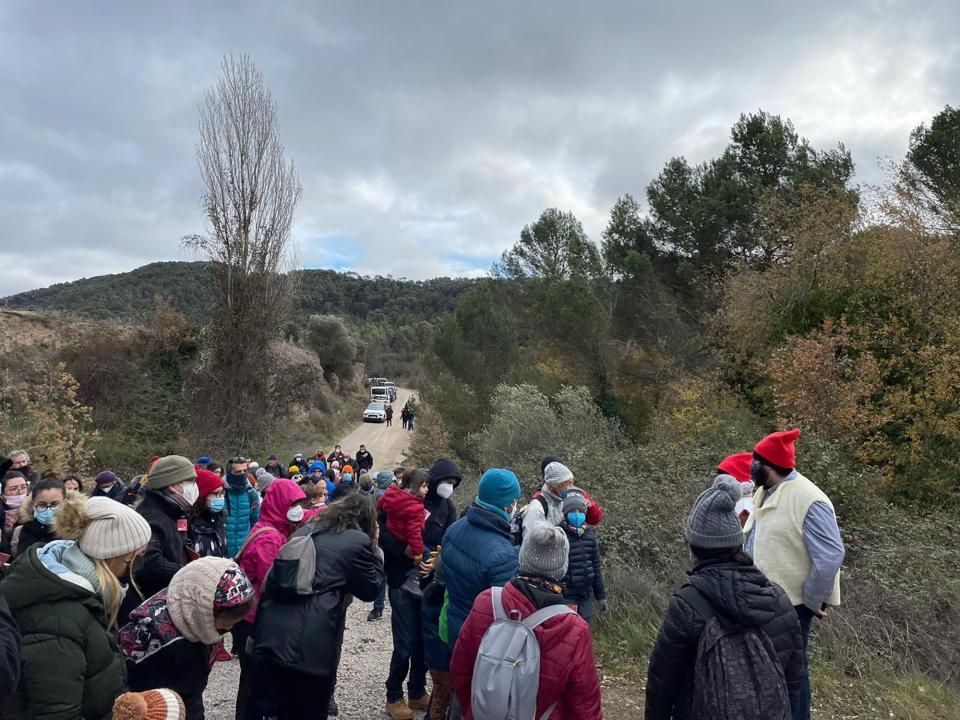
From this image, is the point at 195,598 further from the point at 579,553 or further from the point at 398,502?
the point at 579,553

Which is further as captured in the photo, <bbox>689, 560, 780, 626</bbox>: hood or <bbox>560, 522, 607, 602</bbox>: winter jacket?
<bbox>560, 522, 607, 602</bbox>: winter jacket

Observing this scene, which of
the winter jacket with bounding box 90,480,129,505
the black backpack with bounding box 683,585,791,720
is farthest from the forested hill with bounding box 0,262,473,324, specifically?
the black backpack with bounding box 683,585,791,720

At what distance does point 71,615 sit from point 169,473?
1.87 meters

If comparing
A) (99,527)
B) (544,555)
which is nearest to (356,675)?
(99,527)

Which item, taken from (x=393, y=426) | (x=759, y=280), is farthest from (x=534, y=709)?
(x=393, y=426)

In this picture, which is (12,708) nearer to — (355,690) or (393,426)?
(355,690)

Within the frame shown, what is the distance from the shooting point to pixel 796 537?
3742 millimetres

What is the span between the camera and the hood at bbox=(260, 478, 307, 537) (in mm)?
5160

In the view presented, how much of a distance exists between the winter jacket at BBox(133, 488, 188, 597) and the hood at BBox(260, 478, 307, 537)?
0.86 m

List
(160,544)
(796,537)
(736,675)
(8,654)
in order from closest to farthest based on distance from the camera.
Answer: (8,654) → (736,675) → (796,537) → (160,544)

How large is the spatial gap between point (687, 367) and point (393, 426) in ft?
78.9

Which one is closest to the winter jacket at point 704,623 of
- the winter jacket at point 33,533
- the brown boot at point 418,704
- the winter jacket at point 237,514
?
the brown boot at point 418,704

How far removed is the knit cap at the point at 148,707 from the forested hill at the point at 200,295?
20.0 m

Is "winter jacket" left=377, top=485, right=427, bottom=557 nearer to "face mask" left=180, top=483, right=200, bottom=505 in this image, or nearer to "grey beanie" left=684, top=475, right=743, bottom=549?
"face mask" left=180, top=483, right=200, bottom=505
